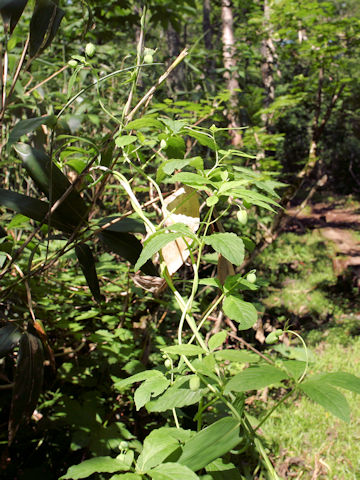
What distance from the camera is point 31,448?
1.60 m

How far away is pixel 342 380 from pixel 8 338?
64 centimetres

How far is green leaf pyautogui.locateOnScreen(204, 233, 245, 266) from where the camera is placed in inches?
20.4

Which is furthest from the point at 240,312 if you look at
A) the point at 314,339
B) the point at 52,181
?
the point at 314,339

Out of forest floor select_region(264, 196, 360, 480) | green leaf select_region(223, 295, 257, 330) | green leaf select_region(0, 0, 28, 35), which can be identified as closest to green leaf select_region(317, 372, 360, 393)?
green leaf select_region(223, 295, 257, 330)

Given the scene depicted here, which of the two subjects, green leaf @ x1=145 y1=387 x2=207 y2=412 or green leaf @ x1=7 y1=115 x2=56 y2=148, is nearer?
green leaf @ x1=145 y1=387 x2=207 y2=412

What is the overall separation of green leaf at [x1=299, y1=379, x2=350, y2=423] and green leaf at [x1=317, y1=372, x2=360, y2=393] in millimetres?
10

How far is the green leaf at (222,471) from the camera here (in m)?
0.53

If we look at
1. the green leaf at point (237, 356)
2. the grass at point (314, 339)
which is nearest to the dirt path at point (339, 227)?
the grass at point (314, 339)

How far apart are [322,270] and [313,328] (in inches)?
78.9

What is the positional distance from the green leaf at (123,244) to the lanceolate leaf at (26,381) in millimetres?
264

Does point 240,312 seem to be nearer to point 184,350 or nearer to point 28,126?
point 184,350

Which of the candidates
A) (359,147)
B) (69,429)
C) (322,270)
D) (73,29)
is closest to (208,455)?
(69,429)

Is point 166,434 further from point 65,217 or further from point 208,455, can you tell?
point 65,217

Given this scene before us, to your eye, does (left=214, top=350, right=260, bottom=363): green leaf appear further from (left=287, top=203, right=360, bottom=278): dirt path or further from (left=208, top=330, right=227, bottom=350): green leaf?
(left=287, top=203, right=360, bottom=278): dirt path
